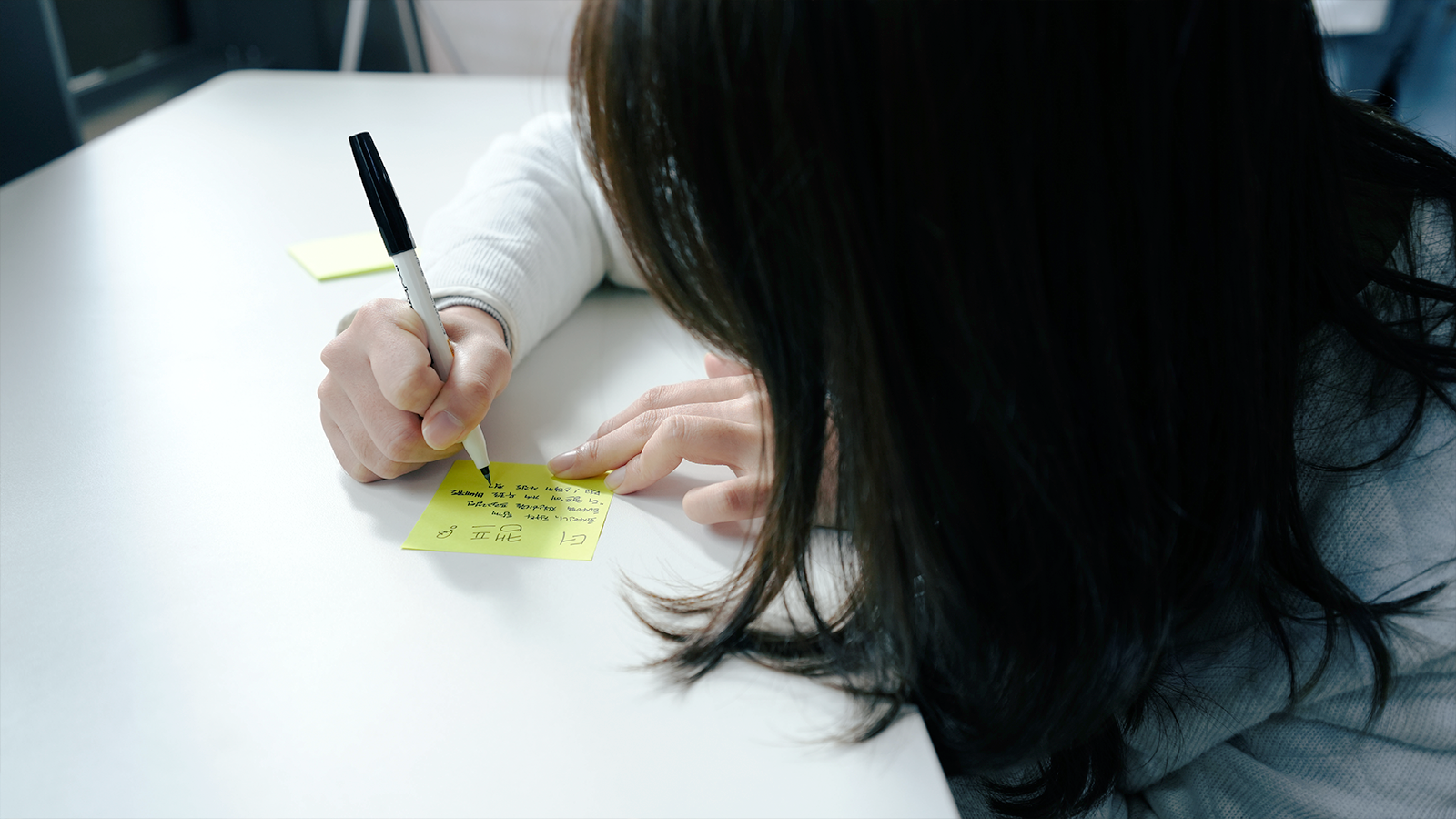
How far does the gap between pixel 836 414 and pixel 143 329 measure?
704 millimetres

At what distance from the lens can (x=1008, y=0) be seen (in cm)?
29

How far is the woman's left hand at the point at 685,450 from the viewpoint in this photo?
530mm

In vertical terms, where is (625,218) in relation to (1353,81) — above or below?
above

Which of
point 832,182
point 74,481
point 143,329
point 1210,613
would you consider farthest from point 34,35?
point 1210,613

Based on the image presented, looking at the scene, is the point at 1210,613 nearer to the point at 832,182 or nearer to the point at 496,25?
the point at 832,182

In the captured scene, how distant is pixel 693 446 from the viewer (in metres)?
0.56

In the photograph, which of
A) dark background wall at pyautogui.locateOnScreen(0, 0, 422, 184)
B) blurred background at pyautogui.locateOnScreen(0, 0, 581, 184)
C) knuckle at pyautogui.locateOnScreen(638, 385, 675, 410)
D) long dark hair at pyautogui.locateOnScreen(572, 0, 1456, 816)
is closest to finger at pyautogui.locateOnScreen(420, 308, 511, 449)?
knuckle at pyautogui.locateOnScreen(638, 385, 675, 410)

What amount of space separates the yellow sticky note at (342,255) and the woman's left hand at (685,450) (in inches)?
15.8

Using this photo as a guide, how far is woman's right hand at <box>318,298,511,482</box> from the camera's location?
56cm

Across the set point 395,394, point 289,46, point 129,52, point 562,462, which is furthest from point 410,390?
point 289,46

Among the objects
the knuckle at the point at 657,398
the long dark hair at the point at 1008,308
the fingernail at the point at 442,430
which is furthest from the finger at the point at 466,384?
the long dark hair at the point at 1008,308

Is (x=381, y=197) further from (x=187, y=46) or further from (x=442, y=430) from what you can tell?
(x=187, y=46)

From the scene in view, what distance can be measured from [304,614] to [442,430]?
0.46 feet

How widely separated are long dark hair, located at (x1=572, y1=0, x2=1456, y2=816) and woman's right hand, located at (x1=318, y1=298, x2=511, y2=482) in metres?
0.22
